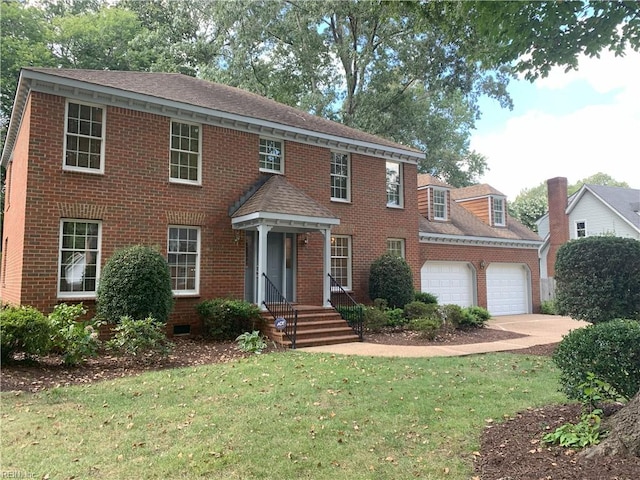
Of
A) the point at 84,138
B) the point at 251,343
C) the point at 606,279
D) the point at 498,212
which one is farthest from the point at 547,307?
the point at 84,138

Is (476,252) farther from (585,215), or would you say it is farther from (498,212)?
(585,215)

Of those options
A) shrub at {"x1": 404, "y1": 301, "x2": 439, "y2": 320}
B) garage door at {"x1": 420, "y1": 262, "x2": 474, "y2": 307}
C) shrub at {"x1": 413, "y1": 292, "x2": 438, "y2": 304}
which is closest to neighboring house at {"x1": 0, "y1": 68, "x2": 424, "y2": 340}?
shrub at {"x1": 404, "y1": 301, "x2": 439, "y2": 320}

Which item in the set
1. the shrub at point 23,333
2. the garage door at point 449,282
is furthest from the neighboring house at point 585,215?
the shrub at point 23,333

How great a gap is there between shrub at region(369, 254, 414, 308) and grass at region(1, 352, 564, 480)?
656cm

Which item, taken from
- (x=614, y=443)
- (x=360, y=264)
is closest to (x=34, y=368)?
(x=614, y=443)

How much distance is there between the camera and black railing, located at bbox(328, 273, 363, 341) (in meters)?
12.2

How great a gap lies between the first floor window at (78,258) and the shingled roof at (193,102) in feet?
10.4

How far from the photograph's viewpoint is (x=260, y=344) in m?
10.1

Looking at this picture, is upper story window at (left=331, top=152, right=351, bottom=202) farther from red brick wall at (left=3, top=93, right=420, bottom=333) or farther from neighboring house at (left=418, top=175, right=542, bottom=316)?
neighboring house at (left=418, top=175, right=542, bottom=316)

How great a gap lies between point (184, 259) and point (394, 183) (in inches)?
333

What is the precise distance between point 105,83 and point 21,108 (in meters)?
2.66

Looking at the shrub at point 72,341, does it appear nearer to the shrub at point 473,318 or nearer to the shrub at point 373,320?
the shrub at point 373,320

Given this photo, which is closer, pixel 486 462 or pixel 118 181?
pixel 486 462

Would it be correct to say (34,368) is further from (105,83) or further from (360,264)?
(360,264)
